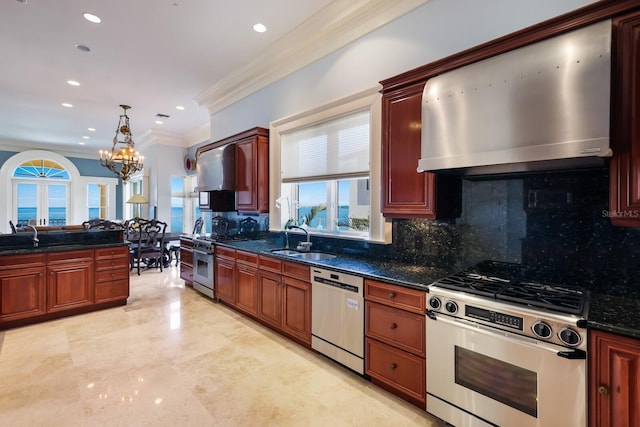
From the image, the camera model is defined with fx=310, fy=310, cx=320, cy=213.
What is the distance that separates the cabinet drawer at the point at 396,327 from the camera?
2.10 metres

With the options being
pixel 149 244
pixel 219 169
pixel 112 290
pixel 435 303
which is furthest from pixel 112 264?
pixel 435 303

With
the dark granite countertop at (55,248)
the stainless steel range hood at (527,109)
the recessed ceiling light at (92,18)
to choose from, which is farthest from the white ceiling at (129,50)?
the dark granite countertop at (55,248)

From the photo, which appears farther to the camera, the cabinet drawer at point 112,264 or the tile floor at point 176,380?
the cabinet drawer at point 112,264

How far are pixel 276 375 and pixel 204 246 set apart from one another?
2.60 m

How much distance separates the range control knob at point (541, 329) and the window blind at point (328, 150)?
1940mm

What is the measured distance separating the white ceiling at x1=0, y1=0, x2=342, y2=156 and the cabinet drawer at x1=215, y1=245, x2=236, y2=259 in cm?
257

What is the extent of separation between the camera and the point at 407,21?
9.08 ft

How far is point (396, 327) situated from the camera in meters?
2.23

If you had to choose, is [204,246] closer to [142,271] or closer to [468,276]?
[142,271]

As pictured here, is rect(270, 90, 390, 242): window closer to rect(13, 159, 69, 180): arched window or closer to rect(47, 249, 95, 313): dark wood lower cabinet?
rect(47, 249, 95, 313): dark wood lower cabinet

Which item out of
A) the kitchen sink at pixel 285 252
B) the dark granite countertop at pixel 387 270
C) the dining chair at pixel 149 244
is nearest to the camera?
the dark granite countertop at pixel 387 270

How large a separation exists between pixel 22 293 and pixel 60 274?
15.0 inches

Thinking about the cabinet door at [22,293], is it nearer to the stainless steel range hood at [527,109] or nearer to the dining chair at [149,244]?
the dining chair at [149,244]

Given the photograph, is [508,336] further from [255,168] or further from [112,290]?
[112,290]
